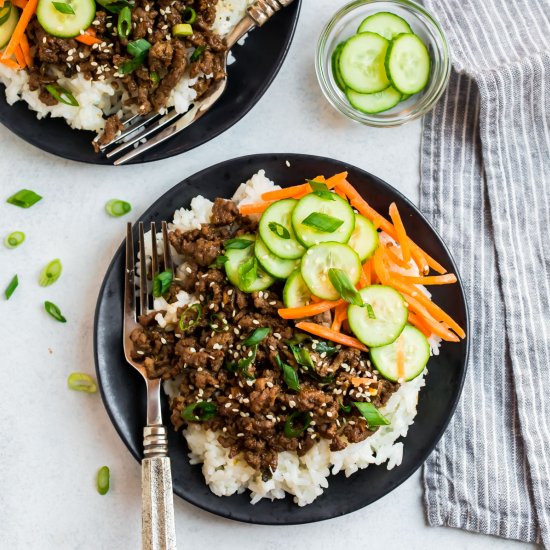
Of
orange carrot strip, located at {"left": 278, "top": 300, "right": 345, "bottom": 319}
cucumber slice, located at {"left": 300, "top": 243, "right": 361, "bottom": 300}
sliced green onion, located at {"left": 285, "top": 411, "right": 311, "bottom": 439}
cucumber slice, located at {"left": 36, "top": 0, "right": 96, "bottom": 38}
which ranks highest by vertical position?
Answer: cucumber slice, located at {"left": 36, "top": 0, "right": 96, "bottom": 38}

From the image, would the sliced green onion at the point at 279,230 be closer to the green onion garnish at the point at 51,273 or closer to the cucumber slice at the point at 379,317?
the cucumber slice at the point at 379,317

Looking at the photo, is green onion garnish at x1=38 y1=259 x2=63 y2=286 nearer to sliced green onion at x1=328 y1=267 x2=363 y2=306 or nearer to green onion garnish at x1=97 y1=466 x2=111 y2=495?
green onion garnish at x1=97 y1=466 x2=111 y2=495

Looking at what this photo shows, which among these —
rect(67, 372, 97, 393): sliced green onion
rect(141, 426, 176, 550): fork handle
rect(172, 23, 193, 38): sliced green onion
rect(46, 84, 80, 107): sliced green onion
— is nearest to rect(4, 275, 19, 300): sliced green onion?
rect(67, 372, 97, 393): sliced green onion

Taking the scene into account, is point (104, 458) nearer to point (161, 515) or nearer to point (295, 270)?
point (161, 515)

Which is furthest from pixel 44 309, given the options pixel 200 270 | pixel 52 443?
pixel 200 270

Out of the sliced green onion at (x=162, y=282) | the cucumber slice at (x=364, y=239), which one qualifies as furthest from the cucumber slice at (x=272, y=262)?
the sliced green onion at (x=162, y=282)

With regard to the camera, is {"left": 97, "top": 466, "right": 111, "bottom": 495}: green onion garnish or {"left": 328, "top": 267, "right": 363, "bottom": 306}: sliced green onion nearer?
{"left": 328, "top": 267, "right": 363, "bottom": 306}: sliced green onion

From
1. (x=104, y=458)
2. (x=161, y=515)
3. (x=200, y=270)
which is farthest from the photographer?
(x=104, y=458)
